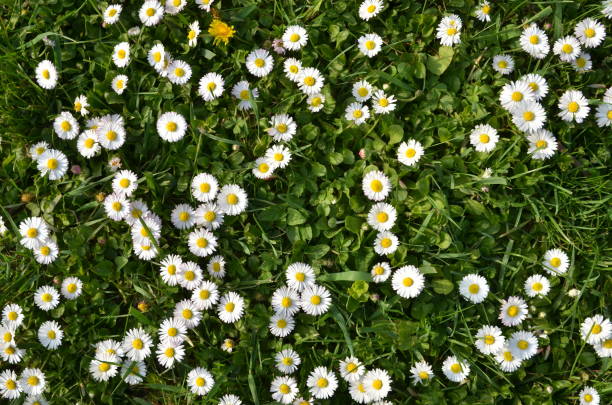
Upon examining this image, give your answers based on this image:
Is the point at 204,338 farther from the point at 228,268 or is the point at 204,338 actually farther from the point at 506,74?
the point at 506,74

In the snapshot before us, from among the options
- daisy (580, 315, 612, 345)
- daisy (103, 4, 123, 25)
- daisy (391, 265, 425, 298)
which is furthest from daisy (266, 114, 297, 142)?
daisy (580, 315, 612, 345)

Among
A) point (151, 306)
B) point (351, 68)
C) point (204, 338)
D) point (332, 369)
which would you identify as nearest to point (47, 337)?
point (151, 306)

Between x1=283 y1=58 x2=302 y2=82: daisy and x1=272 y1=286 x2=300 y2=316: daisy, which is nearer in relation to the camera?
x1=272 y1=286 x2=300 y2=316: daisy

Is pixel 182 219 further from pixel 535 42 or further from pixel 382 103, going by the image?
pixel 535 42

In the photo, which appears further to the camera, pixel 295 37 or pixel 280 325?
pixel 295 37

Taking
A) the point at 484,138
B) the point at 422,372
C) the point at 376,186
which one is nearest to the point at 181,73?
the point at 376,186

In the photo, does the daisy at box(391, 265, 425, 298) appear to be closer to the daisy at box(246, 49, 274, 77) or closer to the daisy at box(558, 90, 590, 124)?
the daisy at box(558, 90, 590, 124)

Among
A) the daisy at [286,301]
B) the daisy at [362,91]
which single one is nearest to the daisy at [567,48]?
the daisy at [362,91]
